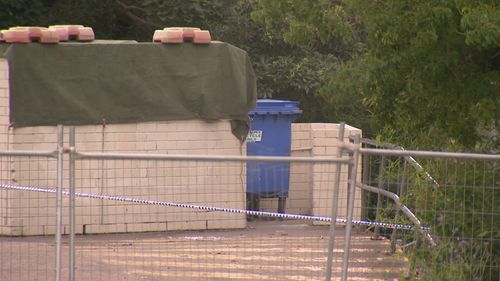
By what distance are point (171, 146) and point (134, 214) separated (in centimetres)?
148

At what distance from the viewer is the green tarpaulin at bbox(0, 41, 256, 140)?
13.7m

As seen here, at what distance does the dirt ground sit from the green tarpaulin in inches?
115

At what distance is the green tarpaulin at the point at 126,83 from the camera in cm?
1374

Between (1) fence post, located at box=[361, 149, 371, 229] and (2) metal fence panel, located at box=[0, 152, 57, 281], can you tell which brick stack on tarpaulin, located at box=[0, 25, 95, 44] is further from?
(1) fence post, located at box=[361, 149, 371, 229]

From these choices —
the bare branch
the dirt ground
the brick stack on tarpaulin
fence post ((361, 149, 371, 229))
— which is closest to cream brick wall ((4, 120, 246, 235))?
the brick stack on tarpaulin

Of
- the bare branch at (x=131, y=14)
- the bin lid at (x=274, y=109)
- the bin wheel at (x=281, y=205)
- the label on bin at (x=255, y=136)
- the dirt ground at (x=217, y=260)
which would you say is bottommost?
the dirt ground at (x=217, y=260)

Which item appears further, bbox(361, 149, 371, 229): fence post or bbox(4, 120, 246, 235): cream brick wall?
bbox(361, 149, 371, 229): fence post

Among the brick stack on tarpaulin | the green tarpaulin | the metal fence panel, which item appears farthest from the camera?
the green tarpaulin

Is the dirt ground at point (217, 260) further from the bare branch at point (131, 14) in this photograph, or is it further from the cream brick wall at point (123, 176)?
the bare branch at point (131, 14)

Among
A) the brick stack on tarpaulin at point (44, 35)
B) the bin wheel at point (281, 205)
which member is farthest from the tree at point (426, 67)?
the brick stack on tarpaulin at point (44, 35)

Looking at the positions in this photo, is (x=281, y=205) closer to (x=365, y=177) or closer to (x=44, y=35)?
(x=365, y=177)

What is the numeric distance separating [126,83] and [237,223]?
2447 millimetres

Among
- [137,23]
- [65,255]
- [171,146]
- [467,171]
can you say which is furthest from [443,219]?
[137,23]

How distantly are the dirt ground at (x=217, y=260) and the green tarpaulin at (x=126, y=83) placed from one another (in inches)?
115
